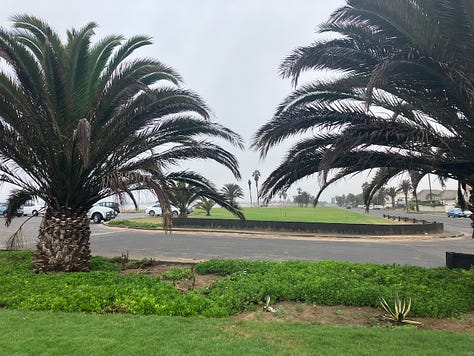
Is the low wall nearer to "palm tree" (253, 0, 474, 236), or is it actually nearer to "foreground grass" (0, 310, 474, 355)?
"palm tree" (253, 0, 474, 236)

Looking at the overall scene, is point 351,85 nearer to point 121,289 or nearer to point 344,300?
point 344,300

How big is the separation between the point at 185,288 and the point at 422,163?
5.09 m

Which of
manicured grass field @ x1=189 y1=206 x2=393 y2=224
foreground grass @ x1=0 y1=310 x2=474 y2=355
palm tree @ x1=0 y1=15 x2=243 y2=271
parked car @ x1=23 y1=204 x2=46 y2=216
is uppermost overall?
palm tree @ x1=0 y1=15 x2=243 y2=271

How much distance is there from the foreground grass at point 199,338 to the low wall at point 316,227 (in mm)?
17499

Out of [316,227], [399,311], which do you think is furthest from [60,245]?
[316,227]

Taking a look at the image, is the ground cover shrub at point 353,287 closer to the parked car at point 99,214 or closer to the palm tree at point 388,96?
the palm tree at point 388,96

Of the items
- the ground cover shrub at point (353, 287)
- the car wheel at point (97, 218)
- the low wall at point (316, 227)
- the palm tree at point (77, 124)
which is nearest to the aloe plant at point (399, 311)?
the ground cover shrub at point (353, 287)

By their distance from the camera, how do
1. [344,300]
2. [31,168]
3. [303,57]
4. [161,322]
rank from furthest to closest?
[31,168] → [303,57] → [344,300] → [161,322]

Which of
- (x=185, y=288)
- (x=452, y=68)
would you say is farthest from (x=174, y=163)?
(x=452, y=68)

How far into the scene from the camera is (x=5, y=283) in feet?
23.7

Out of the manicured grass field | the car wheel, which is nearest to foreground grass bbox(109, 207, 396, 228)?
the manicured grass field

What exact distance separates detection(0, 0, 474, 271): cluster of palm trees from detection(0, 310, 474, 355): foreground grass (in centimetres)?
269

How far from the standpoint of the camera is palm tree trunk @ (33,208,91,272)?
8.62 m

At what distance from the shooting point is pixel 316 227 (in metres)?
22.4
